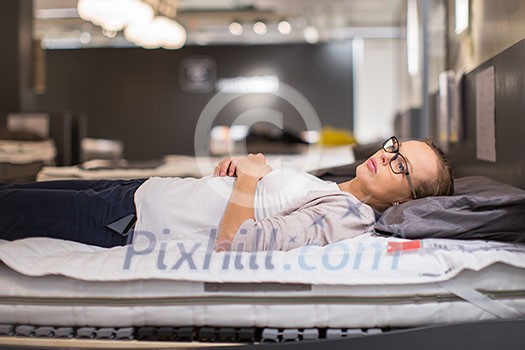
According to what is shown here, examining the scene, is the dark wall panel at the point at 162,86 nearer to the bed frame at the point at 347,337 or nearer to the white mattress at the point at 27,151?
the white mattress at the point at 27,151

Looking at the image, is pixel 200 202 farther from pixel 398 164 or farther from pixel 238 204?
pixel 398 164

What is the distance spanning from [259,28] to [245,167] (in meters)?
7.78

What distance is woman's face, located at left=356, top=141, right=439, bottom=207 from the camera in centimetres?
166

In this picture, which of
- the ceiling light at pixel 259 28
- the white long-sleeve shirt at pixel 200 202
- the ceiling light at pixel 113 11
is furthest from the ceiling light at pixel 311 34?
the white long-sleeve shirt at pixel 200 202

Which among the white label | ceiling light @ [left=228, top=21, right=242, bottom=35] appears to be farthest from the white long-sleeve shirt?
ceiling light @ [left=228, top=21, right=242, bottom=35]

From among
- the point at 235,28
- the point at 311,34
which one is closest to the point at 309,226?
the point at 235,28

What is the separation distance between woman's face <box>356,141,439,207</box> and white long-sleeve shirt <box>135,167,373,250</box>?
0.27 feet

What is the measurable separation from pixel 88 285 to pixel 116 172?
134cm

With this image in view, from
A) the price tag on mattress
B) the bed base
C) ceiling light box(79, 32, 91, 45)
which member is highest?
ceiling light box(79, 32, 91, 45)

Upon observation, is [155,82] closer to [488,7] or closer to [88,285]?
[488,7]

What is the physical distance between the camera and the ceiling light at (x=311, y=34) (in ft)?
32.1

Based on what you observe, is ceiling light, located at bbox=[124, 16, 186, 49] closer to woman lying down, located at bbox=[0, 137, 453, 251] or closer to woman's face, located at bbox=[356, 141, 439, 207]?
woman lying down, located at bbox=[0, 137, 453, 251]

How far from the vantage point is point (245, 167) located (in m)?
1.73

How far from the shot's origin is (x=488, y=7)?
226 centimetres
